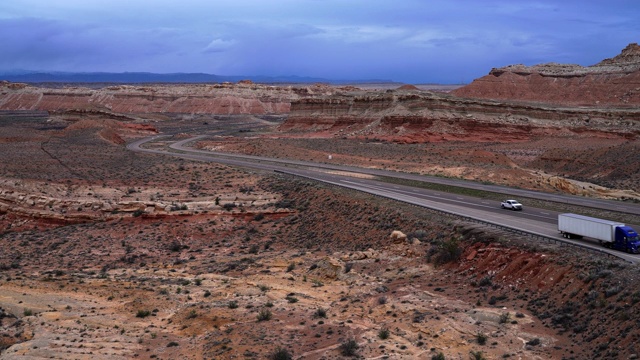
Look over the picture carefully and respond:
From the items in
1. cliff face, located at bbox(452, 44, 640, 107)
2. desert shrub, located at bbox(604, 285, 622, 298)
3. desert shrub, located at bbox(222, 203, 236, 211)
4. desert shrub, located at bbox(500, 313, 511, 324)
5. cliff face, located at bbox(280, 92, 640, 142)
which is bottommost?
desert shrub, located at bbox(222, 203, 236, 211)

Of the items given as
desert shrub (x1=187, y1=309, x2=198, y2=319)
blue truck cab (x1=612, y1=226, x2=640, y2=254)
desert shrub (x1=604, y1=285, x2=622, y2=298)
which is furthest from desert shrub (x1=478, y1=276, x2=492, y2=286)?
desert shrub (x1=187, y1=309, x2=198, y2=319)

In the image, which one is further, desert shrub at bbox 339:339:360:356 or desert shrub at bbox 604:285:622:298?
desert shrub at bbox 604:285:622:298

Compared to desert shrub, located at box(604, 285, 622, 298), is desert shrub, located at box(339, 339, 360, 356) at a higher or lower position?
lower

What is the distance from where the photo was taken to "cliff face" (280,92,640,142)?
86562 mm

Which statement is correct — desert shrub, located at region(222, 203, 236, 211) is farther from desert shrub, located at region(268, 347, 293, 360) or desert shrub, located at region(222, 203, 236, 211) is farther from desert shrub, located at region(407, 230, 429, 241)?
desert shrub, located at region(268, 347, 293, 360)

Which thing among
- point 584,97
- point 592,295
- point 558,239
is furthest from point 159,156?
point 584,97

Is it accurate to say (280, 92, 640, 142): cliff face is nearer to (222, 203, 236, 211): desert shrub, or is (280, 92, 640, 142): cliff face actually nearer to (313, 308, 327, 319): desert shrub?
(222, 203, 236, 211): desert shrub

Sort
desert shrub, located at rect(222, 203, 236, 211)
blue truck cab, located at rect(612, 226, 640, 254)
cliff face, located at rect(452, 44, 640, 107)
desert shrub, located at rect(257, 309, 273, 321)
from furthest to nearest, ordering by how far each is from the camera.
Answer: cliff face, located at rect(452, 44, 640, 107)
desert shrub, located at rect(222, 203, 236, 211)
blue truck cab, located at rect(612, 226, 640, 254)
desert shrub, located at rect(257, 309, 273, 321)

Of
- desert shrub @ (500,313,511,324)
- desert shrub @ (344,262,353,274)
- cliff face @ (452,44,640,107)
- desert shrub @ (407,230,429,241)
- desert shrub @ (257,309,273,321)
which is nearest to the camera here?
desert shrub @ (500,313,511,324)

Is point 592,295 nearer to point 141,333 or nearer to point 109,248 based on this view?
point 141,333

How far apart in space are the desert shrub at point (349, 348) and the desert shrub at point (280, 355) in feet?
4.61

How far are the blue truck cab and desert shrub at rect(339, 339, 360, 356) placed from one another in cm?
1120

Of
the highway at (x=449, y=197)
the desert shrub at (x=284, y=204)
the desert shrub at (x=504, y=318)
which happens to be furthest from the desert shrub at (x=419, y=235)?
the desert shrub at (x=284, y=204)

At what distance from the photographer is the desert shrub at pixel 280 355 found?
17.1 metres
